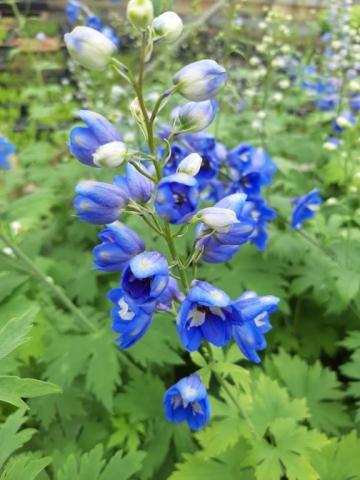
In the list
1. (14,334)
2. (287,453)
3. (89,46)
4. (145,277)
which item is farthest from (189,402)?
(89,46)

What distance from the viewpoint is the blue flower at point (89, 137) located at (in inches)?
53.2

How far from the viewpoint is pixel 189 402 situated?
1669 mm

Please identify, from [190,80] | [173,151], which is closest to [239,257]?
[173,151]

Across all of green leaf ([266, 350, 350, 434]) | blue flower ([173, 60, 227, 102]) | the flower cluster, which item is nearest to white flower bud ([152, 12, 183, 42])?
the flower cluster

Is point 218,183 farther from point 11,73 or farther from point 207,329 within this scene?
point 11,73

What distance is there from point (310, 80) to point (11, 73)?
5329 mm

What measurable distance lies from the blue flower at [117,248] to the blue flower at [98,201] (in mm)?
60

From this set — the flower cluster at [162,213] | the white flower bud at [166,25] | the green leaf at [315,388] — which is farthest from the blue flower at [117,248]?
the green leaf at [315,388]

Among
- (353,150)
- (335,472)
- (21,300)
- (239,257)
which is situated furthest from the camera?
(353,150)

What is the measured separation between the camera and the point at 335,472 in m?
2.04

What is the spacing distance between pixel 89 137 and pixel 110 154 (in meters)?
0.13

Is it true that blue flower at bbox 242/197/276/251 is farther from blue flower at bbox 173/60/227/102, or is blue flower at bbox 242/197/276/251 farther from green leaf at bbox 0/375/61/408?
green leaf at bbox 0/375/61/408

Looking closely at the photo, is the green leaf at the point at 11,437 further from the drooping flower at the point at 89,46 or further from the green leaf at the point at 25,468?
the drooping flower at the point at 89,46

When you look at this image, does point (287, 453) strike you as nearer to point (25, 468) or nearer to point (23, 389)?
point (25, 468)
